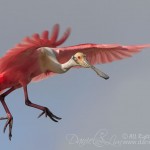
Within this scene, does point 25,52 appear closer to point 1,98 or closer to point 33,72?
point 33,72

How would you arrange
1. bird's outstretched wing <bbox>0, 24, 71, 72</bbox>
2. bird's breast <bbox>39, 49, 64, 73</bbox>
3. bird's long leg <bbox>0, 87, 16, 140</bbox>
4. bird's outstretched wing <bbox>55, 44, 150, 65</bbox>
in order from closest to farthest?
bird's outstretched wing <bbox>0, 24, 71, 72</bbox>
bird's long leg <bbox>0, 87, 16, 140</bbox>
bird's breast <bbox>39, 49, 64, 73</bbox>
bird's outstretched wing <bbox>55, 44, 150, 65</bbox>

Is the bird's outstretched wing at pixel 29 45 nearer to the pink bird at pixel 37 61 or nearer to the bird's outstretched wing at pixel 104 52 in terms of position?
the pink bird at pixel 37 61

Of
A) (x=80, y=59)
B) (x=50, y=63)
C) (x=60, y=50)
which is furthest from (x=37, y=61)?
(x=80, y=59)

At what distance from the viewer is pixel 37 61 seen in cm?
1159

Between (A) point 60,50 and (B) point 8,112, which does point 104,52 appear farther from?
(B) point 8,112

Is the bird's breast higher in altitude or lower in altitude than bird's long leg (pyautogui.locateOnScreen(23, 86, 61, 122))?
higher

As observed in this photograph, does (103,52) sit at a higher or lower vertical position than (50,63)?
higher

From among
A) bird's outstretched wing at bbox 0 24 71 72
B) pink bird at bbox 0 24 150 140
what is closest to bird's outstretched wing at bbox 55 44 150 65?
pink bird at bbox 0 24 150 140

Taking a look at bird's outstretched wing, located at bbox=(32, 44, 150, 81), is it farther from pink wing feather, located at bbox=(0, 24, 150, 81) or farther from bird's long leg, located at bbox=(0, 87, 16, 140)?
bird's long leg, located at bbox=(0, 87, 16, 140)

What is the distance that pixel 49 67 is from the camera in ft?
38.0

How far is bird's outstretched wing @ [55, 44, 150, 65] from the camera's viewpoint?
12.2 meters

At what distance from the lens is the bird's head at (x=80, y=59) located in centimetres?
1159

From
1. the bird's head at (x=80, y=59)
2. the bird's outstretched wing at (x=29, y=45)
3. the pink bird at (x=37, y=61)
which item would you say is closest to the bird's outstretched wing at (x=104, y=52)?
the pink bird at (x=37, y=61)

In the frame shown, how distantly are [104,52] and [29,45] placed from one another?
2292 millimetres
